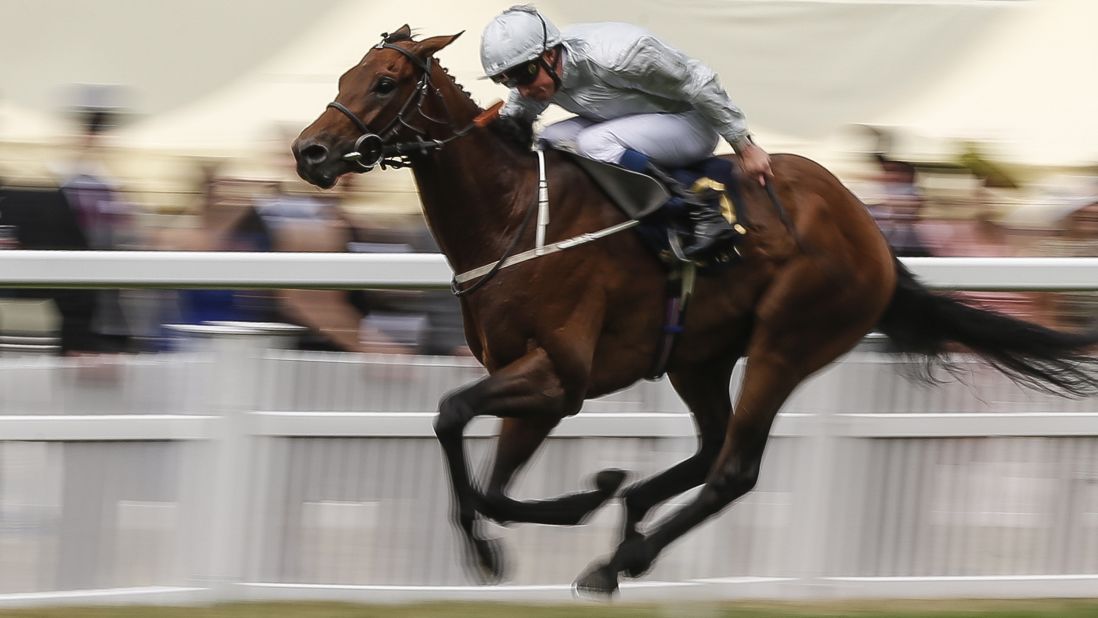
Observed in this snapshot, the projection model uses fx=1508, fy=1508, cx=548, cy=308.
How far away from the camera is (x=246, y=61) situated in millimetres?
8320

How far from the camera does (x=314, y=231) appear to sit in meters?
5.93

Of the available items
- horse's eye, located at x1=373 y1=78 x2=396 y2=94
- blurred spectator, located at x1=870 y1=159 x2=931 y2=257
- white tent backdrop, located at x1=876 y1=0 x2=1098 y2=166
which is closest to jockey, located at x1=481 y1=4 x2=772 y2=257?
horse's eye, located at x1=373 y1=78 x2=396 y2=94

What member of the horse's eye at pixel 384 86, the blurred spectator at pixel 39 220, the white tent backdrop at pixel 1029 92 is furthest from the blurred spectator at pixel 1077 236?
the blurred spectator at pixel 39 220

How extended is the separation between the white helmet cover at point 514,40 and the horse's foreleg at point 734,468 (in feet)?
4.15

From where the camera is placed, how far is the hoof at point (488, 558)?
4.45 m

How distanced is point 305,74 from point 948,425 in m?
4.38

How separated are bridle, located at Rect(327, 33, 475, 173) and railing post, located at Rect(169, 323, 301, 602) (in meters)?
0.86

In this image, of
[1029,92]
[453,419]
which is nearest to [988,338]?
[453,419]

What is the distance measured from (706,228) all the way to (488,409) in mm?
866

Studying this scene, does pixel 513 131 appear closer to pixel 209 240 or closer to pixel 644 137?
pixel 644 137

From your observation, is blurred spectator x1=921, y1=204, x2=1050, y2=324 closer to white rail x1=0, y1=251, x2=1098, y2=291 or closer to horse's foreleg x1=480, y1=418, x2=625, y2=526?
horse's foreleg x1=480, y1=418, x2=625, y2=526

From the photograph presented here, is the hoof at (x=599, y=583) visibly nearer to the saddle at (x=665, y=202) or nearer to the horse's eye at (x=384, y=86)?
the saddle at (x=665, y=202)

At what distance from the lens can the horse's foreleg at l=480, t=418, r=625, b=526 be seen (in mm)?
4449

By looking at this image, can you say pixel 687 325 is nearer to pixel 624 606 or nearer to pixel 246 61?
pixel 624 606
